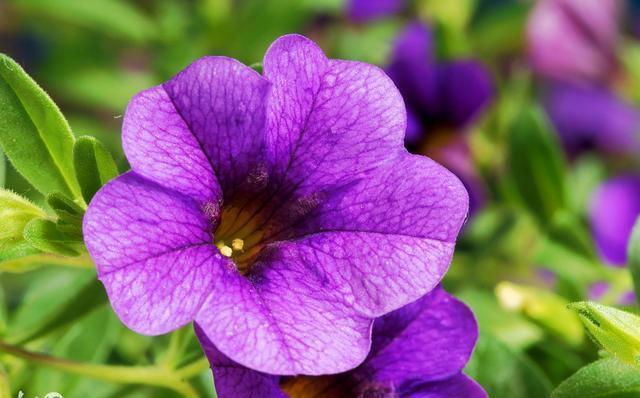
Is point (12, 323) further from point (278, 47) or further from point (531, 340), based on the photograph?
point (531, 340)

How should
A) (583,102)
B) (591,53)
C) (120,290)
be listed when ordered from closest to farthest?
(120,290) → (591,53) → (583,102)

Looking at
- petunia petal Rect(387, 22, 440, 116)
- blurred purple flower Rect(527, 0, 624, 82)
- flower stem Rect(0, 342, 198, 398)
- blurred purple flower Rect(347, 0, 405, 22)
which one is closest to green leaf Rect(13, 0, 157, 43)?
blurred purple flower Rect(347, 0, 405, 22)

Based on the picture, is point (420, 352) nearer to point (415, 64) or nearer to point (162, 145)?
point (162, 145)

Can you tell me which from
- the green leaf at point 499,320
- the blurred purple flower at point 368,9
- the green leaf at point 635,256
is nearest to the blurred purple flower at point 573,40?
the blurred purple flower at point 368,9

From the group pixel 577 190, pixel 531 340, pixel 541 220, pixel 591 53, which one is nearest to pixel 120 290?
pixel 531 340

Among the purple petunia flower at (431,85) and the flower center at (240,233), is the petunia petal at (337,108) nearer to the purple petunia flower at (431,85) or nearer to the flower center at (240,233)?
the flower center at (240,233)

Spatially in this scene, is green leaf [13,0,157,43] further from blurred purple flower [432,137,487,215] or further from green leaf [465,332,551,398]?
green leaf [465,332,551,398]
